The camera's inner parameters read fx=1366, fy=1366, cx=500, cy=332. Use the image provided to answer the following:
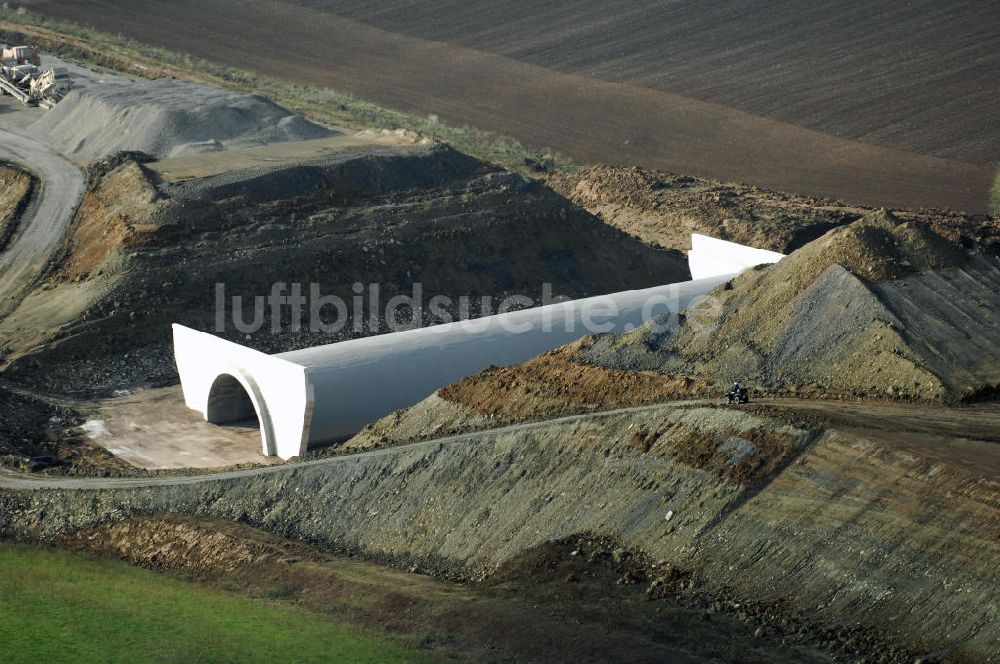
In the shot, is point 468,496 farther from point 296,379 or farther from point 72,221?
point 72,221

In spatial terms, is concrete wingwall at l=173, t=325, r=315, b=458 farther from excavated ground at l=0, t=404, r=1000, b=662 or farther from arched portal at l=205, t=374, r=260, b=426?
excavated ground at l=0, t=404, r=1000, b=662

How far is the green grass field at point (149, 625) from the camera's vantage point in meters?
20.3

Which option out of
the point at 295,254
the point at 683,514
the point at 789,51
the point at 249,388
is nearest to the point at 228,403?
the point at 249,388

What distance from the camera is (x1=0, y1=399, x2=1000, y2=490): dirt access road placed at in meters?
21.4

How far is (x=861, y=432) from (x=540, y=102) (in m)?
50.8

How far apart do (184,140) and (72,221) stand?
6749mm

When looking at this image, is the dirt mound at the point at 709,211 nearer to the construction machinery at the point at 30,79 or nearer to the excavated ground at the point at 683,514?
the construction machinery at the point at 30,79

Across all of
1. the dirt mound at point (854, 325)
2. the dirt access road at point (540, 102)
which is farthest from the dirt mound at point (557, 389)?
the dirt access road at point (540, 102)

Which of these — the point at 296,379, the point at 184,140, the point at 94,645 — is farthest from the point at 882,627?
the point at 184,140

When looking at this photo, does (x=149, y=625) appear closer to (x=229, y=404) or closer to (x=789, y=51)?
(x=229, y=404)

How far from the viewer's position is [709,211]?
2084 inches

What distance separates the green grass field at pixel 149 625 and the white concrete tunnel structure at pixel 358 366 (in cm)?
735

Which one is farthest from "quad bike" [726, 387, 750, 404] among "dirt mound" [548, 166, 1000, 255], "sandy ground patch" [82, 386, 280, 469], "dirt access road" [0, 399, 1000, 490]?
"dirt mound" [548, 166, 1000, 255]

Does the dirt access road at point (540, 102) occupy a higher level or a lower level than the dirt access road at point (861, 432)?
higher
